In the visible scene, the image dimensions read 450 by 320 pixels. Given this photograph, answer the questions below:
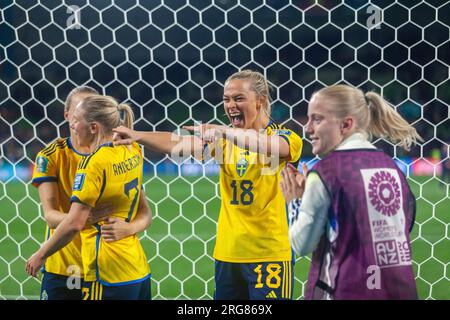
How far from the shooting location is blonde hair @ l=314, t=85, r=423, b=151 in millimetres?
1466

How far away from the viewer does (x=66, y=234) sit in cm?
170

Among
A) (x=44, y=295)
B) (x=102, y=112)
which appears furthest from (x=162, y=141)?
(x=44, y=295)

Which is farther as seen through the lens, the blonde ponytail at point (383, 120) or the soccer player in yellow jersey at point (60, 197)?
the soccer player in yellow jersey at point (60, 197)

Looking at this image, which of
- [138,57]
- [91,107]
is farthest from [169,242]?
[138,57]

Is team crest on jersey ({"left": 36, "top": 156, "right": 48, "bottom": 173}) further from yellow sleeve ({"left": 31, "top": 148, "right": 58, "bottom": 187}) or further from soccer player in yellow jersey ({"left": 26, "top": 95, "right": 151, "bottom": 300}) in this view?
soccer player in yellow jersey ({"left": 26, "top": 95, "right": 151, "bottom": 300})

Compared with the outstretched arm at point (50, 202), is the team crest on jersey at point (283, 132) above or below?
above

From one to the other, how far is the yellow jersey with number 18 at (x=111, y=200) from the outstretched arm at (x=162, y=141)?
157mm

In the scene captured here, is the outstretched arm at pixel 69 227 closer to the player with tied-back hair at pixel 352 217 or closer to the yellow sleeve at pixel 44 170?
the yellow sleeve at pixel 44 170

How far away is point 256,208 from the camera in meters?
1.96

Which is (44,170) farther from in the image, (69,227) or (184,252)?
(184,252)

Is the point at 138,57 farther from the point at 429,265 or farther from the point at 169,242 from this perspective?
the point at 429,265

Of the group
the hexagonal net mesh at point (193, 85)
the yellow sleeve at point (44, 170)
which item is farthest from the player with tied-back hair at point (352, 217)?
the hexagonal net mesh at point (193, 85)

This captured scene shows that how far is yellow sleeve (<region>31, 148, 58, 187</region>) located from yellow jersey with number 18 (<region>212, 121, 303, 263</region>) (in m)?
0.67

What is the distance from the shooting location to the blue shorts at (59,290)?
6.45ft
